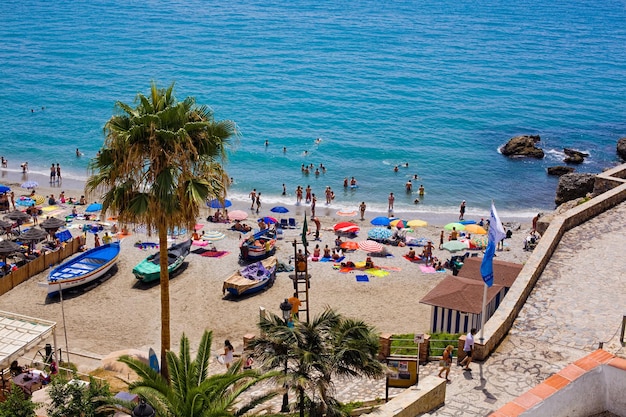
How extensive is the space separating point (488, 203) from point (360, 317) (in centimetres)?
2430

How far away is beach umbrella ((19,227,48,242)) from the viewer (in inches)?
1280

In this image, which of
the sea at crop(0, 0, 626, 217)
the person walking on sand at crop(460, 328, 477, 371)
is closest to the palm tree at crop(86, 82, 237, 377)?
the person walking on sand at crop(460, 328, 477, 371)

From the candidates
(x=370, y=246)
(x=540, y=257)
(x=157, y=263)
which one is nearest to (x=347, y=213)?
(x=370, y=246)

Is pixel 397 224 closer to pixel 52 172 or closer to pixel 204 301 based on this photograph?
pixel 204 301

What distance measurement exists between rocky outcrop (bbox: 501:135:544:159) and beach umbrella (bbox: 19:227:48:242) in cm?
3897

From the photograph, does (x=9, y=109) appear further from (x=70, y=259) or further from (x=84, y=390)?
(x=84, y=390)

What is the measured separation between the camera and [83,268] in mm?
30359

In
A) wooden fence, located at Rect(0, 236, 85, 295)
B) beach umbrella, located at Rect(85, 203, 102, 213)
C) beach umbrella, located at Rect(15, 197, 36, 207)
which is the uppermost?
beach umbrella, located at Rect(85, 203, 102, 213)

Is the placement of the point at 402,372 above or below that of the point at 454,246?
above

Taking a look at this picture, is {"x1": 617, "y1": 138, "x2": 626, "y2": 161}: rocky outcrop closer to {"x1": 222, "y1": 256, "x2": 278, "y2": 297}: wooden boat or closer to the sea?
the sea

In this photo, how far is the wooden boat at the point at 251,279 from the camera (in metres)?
29.6

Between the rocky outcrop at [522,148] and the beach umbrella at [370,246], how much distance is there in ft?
94.3

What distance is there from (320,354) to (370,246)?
20135 millimetres

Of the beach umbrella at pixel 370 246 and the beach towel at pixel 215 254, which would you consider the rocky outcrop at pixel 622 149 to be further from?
the beach towel at pixel 215 254
